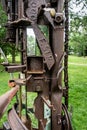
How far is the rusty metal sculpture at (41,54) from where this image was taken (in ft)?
5.48

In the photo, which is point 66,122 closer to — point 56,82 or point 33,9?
point 56,82

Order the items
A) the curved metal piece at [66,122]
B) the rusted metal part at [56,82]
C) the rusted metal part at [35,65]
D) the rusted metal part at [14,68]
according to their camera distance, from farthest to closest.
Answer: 1. the curved metal piece at [66,122]
2. the rusted metal part at [56,82]
3. the rusted metal part at [35,65]
4. the rusted metal part at [14,68]

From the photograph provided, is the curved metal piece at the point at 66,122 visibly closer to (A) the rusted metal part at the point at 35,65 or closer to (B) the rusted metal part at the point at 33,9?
(A) the rusted metal part at the point at 35,65

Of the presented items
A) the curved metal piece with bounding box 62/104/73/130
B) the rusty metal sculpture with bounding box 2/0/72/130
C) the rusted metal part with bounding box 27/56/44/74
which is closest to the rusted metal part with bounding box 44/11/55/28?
the rusty metal sculpture with bounding box 2/0/72/130

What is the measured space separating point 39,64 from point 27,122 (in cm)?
44

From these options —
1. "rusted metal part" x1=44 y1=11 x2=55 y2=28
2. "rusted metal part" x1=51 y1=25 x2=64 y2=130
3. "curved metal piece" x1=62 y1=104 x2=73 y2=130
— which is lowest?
"curved metal piece" x1=62 y1=104 x2=73 y2=130

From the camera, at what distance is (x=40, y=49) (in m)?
1.70

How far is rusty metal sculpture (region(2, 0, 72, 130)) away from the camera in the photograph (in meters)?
1.67

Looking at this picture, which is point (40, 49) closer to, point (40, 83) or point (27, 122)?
point (40, 83)

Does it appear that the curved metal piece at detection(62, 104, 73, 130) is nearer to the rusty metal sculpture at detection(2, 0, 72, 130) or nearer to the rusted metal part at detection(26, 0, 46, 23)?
the rusty metal sculpture at detection(2, 0, 72, 130)

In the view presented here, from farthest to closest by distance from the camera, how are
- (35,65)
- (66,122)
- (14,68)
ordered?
(66,122) → (35,65) → (14,68)

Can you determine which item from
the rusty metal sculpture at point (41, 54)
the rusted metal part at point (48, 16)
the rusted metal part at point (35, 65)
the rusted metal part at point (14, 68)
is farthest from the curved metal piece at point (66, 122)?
the rusted metal part at point (48, 16)

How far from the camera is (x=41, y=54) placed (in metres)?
1.72

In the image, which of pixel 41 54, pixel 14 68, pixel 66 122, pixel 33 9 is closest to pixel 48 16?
pixel 33 9
